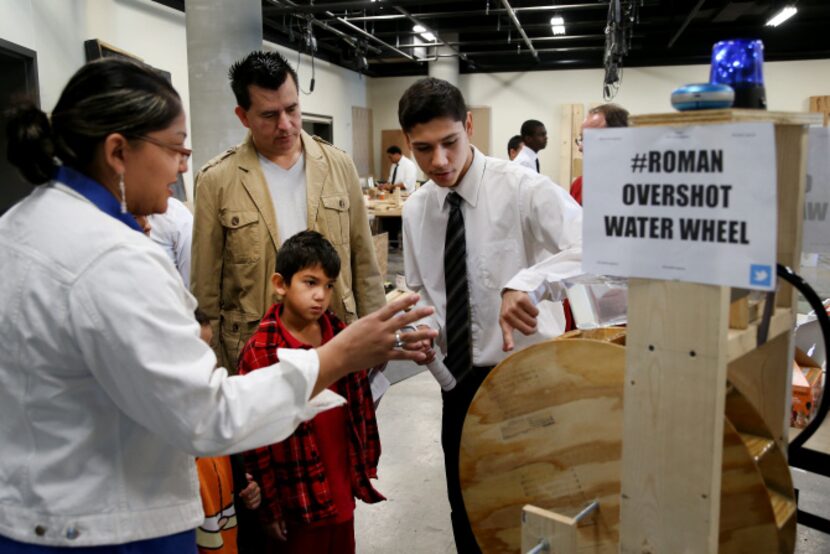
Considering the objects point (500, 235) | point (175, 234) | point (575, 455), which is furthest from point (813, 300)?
point (175, 234)

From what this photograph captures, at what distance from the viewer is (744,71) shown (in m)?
0.93

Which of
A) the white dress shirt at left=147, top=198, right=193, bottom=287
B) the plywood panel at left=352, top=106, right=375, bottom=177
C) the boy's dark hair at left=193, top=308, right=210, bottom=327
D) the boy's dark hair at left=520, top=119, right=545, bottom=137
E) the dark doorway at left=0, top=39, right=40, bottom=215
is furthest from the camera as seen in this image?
the plywood panel at left=352, top=106, right=375, bottom=177

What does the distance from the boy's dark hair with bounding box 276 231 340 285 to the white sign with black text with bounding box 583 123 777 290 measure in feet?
3.52

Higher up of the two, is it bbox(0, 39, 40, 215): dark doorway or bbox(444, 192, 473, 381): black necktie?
bbox(0, 39, 40, 215): dark doorway

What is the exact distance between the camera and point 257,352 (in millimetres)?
1780

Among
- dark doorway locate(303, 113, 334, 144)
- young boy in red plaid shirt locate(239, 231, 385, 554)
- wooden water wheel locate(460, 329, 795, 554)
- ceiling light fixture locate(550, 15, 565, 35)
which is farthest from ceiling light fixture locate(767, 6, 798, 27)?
wooden water wheel locate(460, 329, 795, 554)

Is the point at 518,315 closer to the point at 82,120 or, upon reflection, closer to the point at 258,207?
the point at 82,120

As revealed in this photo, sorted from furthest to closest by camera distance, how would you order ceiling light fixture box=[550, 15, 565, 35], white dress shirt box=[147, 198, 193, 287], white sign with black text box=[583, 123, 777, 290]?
1. ceiling light fixture box=[550, 15, 565, 35]
2. white dress shirt box=[147, 198, 193, 287]
3. white sign with black text box=[583, 123, 777, 290]

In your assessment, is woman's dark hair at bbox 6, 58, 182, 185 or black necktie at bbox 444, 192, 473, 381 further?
black necktie at bbox 444, 192, 473, 381

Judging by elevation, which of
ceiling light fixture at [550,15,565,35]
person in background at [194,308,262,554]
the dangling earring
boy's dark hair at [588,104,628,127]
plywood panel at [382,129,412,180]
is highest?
ceiling light fixture at [550,15,565,35]

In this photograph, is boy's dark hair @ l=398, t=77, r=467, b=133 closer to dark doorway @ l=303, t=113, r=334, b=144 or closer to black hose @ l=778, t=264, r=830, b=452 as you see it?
black hose @ l=778, t=264, r=830, b=452

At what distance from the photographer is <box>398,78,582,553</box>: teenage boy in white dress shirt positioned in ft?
5.81

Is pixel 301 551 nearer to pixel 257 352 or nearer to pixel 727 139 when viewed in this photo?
→ pixel 257 352

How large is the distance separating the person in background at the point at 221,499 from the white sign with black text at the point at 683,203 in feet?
4.10
